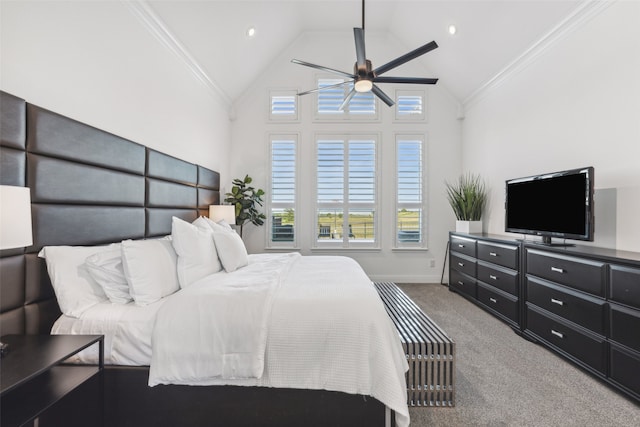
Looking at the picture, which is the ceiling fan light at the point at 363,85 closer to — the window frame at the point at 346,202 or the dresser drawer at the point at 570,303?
the window frame at the point at 346,202

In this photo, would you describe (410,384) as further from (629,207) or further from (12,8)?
(12,8)

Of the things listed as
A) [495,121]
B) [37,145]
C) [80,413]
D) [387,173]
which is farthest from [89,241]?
[495,121]

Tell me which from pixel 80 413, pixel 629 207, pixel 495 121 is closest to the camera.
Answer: pixel 80 413

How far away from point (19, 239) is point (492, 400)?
2.62 meters

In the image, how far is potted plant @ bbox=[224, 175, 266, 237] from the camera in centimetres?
414

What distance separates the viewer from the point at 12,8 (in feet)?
4.63

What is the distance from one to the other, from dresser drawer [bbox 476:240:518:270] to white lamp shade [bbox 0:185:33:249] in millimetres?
3583

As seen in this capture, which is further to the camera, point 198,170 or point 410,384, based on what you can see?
point 198,170

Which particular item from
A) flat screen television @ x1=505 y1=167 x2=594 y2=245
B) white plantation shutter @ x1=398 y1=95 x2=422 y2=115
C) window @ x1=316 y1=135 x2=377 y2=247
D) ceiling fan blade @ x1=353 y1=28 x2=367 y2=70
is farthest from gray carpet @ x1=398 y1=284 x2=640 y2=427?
white plantation shutter @ x1=398 y1=95 x2=422 y2=115

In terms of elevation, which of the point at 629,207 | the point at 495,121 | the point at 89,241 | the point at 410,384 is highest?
the point at 495,121

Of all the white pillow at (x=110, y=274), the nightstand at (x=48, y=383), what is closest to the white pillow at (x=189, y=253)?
the white pillow at (x=110, y=274)

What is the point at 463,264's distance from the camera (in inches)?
150

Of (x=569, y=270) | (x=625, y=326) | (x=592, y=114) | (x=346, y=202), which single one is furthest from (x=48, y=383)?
(x=592, y=114)

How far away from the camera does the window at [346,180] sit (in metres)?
4.59
